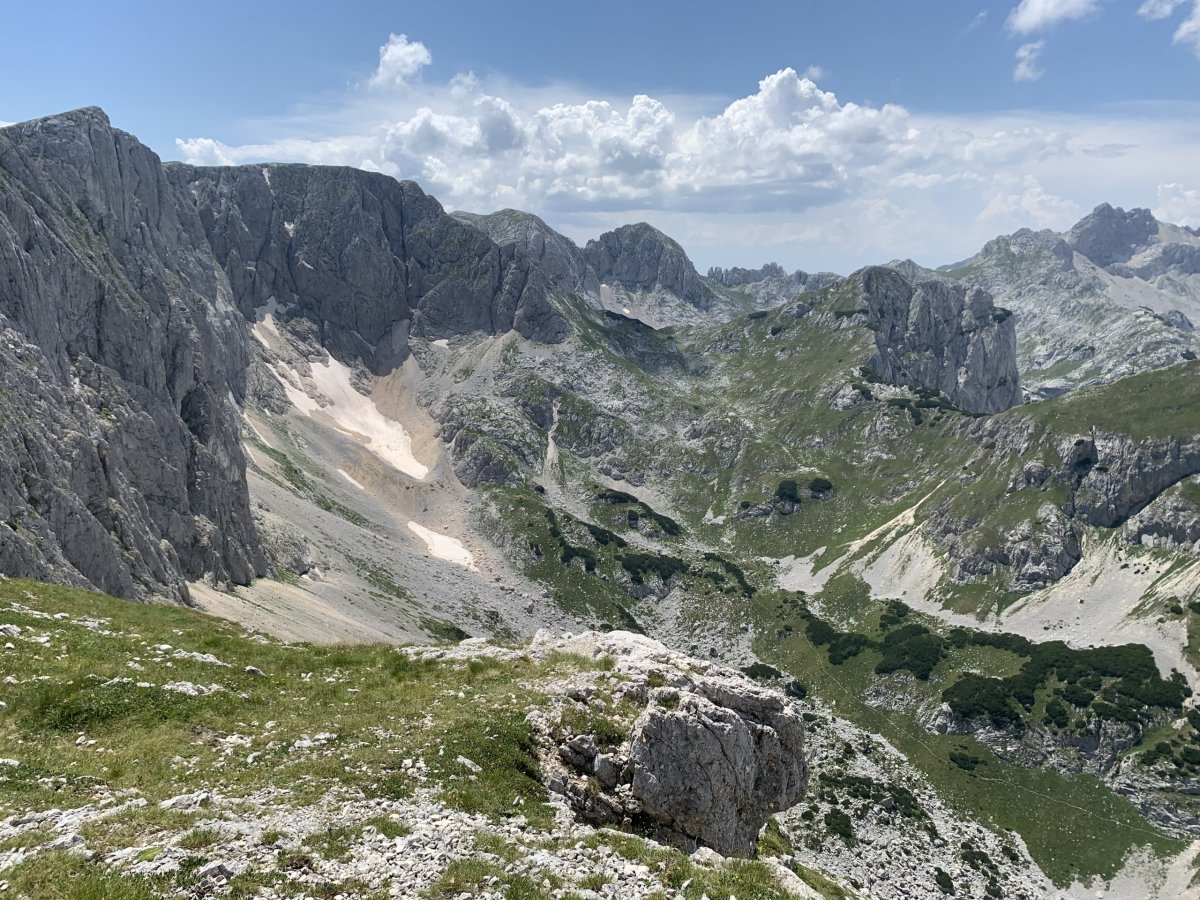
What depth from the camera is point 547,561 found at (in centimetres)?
19312

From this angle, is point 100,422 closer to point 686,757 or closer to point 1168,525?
point 686,757

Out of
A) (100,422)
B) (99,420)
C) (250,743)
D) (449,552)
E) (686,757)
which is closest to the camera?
(250,743)

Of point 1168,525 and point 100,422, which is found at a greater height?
point 100,422

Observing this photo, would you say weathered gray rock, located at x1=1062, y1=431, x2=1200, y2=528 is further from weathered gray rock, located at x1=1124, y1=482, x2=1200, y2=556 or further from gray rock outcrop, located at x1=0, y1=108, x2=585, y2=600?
gray rock outcrop, located at x1=0, y1=108, x2=585, y2=600

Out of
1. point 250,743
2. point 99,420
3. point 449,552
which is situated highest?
point 99,420

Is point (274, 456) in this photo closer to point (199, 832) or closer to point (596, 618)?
point (596, 618)

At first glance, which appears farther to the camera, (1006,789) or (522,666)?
(1006,789)

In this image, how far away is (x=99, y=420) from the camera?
291 feet

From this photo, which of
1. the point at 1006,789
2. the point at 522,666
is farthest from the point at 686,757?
the point at 1006,789

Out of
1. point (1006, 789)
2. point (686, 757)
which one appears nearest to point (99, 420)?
point (686, 757)

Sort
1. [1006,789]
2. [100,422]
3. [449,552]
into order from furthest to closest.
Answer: [449,552]
[1006,789]
[100,422]

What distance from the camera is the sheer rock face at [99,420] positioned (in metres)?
64.2

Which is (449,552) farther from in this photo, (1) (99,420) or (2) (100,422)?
(2) (100,422)

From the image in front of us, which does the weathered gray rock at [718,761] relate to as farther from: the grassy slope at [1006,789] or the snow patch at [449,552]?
the snow patch at [449,552]
